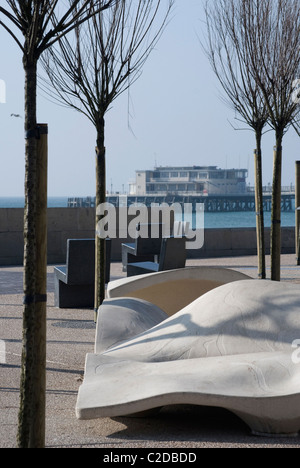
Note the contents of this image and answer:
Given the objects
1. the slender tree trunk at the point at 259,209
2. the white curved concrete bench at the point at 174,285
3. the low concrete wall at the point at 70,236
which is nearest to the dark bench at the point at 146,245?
the low concrete wall at the point at 70,236

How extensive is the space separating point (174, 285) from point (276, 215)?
195 centimetres

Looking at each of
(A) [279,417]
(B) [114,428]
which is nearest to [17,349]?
(B) [114,428]

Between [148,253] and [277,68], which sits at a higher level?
[277,68]

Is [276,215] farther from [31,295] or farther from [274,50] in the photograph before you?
[31,295]

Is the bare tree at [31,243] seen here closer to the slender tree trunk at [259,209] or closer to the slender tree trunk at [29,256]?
the slender tree trunk at [29,256]

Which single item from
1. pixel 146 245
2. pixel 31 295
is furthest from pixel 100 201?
pixel 146 245

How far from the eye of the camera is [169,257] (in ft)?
Answer: 34.4

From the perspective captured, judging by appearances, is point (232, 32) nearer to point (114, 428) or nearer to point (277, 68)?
point (277, 68)

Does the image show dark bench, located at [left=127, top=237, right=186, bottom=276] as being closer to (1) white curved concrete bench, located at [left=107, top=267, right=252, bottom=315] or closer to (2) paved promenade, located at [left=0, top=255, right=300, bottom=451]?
(1) white curved concrete bench, located at [left=107, top=267, right=252, bottom=315]

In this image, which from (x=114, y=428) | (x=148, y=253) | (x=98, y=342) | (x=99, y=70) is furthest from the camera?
(x=148, y=253)

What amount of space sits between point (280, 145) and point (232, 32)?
1398mm

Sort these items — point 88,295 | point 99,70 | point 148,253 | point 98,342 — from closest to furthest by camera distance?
point 98,342, point 99,70, point 88,295, point 148,253

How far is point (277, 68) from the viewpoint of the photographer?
26.1 ft

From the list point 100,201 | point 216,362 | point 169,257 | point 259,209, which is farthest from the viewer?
point 169,257
